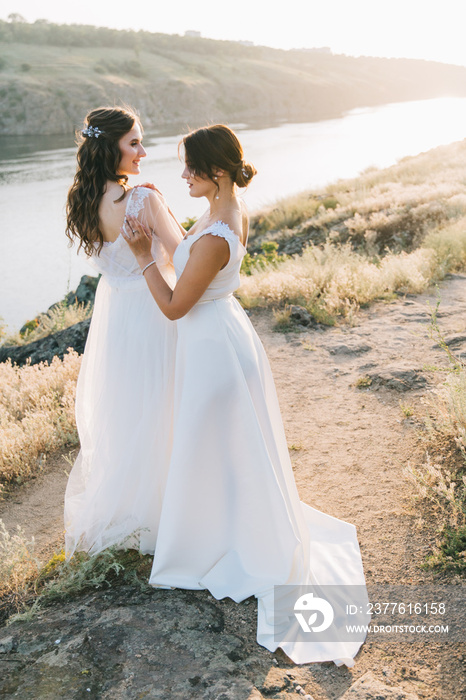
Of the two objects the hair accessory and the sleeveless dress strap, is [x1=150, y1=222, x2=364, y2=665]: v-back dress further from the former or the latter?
the hair accessory

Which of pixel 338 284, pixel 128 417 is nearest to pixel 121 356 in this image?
pixel 128 417

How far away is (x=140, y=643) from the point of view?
2.35 meters

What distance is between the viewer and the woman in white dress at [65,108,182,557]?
2.89 metres

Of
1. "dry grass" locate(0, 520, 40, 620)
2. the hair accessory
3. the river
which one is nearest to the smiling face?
the hair accessory

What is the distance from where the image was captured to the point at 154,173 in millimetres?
25062

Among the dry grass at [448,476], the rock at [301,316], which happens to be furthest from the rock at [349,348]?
the dry grass at [448,476]

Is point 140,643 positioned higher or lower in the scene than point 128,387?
lower

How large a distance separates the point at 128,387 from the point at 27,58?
6065cm

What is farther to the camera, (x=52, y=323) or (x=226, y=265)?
(x=52, y=323)

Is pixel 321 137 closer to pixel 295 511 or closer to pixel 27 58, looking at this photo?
pixel 27 58

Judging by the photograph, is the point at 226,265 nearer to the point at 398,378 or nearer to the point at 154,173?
the point at 398,378

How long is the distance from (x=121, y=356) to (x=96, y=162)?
3.55 ft

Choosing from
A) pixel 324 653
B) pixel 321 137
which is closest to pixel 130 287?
pixel 324 653

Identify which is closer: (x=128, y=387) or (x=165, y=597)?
(x=165, y=597)
